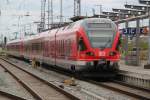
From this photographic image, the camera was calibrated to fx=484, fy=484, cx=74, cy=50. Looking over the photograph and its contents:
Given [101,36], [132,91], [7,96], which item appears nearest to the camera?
[7,96]

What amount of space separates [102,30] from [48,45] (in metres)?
11.7

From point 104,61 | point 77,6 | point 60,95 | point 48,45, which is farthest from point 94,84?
point 77,6

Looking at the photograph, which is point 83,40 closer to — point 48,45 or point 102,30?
point 102,30

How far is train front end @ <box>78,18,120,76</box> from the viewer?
23141mm

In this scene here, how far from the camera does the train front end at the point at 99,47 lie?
2314cm

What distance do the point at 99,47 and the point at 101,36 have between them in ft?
1.82

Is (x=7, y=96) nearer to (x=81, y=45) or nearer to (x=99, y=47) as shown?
(x=81, y=45)

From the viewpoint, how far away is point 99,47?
23.2 m

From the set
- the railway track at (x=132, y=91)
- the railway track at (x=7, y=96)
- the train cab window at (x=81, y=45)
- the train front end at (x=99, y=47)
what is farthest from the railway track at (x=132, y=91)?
the railway track at (x=7, y=96)

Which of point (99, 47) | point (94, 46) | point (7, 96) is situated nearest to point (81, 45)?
point (94, 46)

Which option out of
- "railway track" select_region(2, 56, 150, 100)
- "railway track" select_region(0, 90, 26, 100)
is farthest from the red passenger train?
"railway track" select_region(0, 90, 26, 100)

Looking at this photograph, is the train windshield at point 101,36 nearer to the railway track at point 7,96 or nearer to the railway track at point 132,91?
the railway track at point 132,91

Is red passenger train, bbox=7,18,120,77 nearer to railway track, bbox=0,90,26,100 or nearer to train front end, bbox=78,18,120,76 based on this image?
train front end, bbox=78,18,120,76

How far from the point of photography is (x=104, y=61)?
76.2 feet
